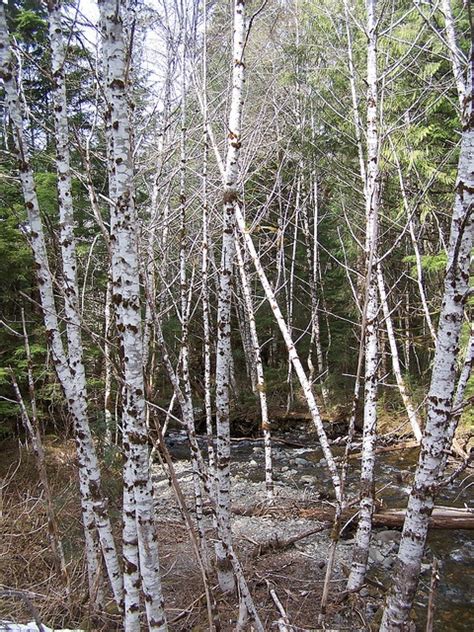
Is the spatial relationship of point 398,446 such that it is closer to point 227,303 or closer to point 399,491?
point 399,491

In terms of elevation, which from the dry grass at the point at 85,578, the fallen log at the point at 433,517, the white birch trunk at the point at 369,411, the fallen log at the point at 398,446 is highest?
the white birch trunk at the point at 369,411

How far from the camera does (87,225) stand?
11.2m

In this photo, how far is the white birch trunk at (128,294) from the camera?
95.6 inches

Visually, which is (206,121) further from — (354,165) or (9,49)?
(354,165)

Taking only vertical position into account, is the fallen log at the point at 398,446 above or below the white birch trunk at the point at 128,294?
below

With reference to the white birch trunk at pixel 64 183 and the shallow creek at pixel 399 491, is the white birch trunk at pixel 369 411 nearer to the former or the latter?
the shallow creek at pixel 399 491

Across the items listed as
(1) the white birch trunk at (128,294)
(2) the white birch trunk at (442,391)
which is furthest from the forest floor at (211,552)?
(1) the white birch trunk at (128,294)

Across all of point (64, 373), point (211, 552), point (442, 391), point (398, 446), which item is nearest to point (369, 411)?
point (442, 391)

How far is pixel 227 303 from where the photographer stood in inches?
172

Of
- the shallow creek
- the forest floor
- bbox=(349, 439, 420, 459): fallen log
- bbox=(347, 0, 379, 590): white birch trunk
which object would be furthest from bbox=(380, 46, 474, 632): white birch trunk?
bbox=(349, 439, 420, 459): fallen log

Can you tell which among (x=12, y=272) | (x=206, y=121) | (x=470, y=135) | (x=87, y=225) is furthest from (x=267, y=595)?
(x=87, y=225)

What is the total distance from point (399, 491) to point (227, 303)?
18.3ft

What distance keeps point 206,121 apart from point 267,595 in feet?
16.9

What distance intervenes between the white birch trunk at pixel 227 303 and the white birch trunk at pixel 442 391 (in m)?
1.46
